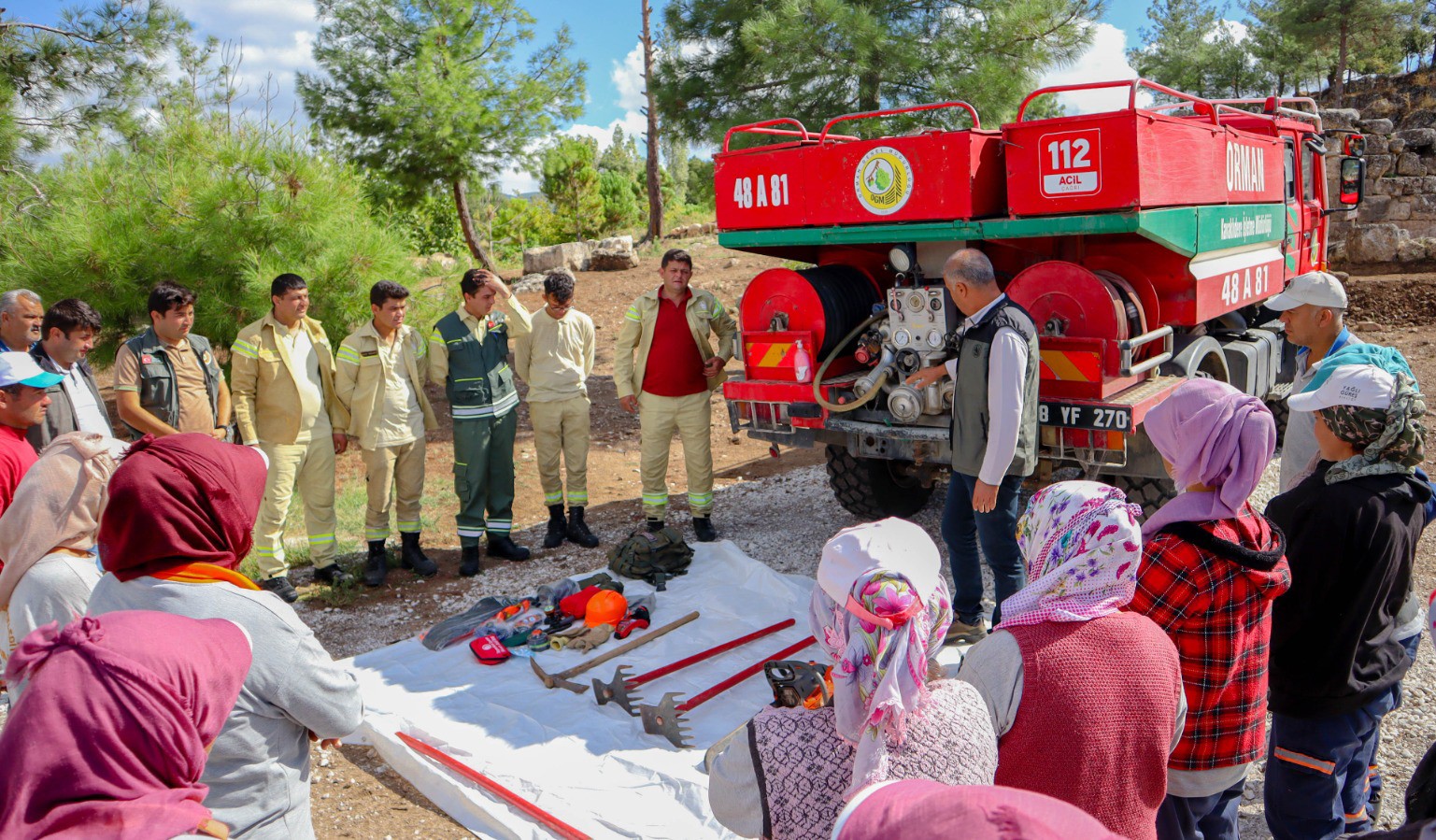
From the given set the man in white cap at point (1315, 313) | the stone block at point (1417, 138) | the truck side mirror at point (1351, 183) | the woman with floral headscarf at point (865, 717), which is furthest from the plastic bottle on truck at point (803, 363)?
the stone block at point (1417, 138)

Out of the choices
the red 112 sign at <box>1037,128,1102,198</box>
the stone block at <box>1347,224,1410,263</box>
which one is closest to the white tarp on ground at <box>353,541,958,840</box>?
the red 112 sign at <box>1037,128,1102,198</box>

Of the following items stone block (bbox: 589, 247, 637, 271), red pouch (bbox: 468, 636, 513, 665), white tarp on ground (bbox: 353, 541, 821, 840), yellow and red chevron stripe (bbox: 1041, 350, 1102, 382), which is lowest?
white tarp on ground (bbox: 353, 541, 821, 840)

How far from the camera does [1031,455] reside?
4.03 m

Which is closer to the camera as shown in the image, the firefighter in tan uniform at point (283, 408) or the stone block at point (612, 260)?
the firefighter in tan uniform at point (283, 408)

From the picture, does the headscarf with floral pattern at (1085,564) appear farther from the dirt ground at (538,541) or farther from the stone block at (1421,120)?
the stone block at (1421,120)

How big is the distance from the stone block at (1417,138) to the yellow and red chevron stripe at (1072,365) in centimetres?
1519

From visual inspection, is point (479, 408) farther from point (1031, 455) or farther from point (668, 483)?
point (1031, 455)

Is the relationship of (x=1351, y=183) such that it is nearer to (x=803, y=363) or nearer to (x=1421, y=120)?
(x=803, y=363)

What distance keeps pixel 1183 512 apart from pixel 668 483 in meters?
6.05

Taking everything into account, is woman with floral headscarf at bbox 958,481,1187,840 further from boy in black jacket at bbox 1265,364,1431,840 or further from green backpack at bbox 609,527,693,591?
green backpack at bbox 609,527,693,591

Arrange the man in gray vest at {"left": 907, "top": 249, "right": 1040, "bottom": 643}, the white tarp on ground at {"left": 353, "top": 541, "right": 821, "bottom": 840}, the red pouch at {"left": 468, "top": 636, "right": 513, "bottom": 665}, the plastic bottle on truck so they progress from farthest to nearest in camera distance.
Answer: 1. the plastic bottle on truck
2. the red pouch at {"left": 468, "top": 636, "right": 513, "bottom": 665}
3. the man in gray vest at {"left": 907, "top": 249, "right": 1040, "bottom": 643}
4. the white tarp on ground at {"left": 353, "top": 541, "right": 821, "bottom": 840}

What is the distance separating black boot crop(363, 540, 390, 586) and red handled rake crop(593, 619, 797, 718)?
84.5 inches

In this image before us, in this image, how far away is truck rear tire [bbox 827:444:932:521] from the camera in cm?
614

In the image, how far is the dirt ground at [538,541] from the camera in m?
3.51
